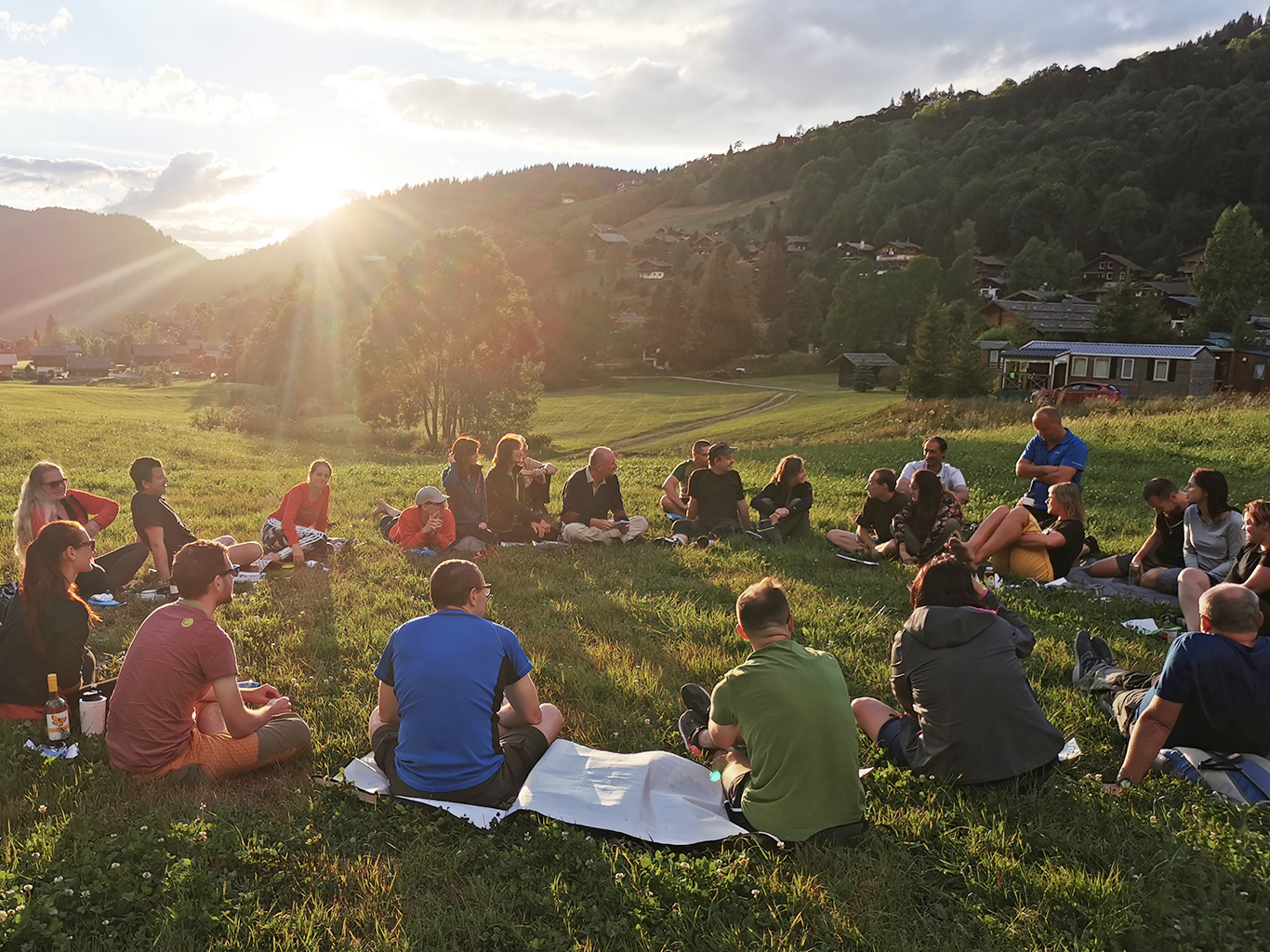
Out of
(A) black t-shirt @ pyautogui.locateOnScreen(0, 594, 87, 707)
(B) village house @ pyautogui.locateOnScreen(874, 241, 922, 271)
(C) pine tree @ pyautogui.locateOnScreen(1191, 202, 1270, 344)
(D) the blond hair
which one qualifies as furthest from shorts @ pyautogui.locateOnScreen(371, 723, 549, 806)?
(B) village house @ pyautogui.locateOnScreen(874, 241, 922, 271)

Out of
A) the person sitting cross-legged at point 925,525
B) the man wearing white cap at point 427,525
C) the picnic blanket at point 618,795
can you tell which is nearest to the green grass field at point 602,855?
the picnic blanket at point 618,795

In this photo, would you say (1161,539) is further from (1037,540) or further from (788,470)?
(788,470)

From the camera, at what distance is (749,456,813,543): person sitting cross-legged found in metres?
12.1

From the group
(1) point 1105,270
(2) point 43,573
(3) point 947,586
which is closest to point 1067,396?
(3) point 947,586

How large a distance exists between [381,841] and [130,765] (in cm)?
197

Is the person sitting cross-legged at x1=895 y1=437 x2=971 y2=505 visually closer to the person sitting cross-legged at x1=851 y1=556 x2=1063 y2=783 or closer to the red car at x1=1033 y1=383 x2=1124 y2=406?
the person sitting cross-legged at x1=851 y1=556 x2=1063 y2=783

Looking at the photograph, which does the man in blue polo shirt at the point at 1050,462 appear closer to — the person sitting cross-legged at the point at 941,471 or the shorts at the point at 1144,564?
the person sitting cross-legged at the point at 941,471

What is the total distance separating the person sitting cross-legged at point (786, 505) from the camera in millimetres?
12133

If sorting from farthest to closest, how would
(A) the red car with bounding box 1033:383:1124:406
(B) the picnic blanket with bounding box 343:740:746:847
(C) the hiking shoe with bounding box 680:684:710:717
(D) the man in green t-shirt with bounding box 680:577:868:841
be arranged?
(A) the red car with bounding box 1033:383:1124:406, (C) the hiking shoe with bounding box 680:684:710:717, (B) the picnic blanket with bounding box 343:740:746:847, (D) the man in green t-shirt with bounding box 680:577:868:841

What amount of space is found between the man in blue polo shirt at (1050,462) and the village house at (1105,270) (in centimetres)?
10907

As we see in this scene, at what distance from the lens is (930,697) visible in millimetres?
5000

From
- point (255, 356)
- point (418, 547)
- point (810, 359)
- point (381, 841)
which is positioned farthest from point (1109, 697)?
point (255, 356)

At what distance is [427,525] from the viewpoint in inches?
455

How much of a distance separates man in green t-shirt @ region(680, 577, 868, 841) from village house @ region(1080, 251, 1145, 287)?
117376mm
